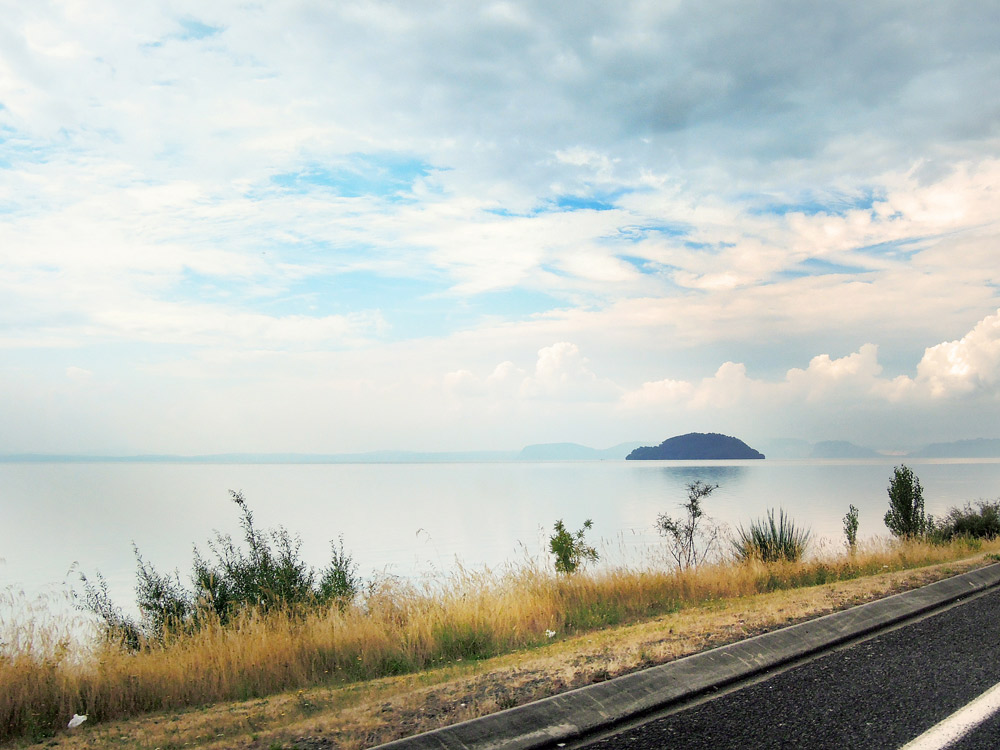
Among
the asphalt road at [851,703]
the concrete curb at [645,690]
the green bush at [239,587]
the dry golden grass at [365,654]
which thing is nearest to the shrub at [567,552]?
the dry golden grass at [365,654]

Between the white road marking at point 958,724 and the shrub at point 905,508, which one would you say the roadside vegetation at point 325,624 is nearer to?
the white road marking at point 958,724

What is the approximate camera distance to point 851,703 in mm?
4441

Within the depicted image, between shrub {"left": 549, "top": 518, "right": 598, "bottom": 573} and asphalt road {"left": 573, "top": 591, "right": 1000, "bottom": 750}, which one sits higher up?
asphalt road {"left": 573, "top": 591, "right": 1000, "bottom": 750}

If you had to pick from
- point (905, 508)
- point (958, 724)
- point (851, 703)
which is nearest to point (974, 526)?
point (905, 508)

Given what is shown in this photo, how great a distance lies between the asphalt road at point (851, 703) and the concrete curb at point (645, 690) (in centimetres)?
16

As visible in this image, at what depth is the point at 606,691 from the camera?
4613 millimetres

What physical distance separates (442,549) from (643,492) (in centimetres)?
4815

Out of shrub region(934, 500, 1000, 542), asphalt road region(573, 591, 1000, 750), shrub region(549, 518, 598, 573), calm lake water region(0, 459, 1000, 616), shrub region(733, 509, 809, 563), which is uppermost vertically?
asphalt road region(573, 591, 1000, 750)

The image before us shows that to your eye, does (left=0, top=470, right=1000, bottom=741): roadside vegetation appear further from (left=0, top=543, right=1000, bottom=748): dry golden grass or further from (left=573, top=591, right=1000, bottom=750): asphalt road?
(left=573, top=591, right=1000, bottom=750): asphalt road

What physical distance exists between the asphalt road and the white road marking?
0.05m

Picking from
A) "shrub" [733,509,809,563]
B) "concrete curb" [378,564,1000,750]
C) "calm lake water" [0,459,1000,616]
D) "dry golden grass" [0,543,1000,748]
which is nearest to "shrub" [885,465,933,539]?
"calm lake water" [0,459,1000,616]

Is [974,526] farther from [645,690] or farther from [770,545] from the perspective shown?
[645,690]

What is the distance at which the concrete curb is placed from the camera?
13.1ft

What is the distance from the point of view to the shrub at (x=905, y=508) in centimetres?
1822
